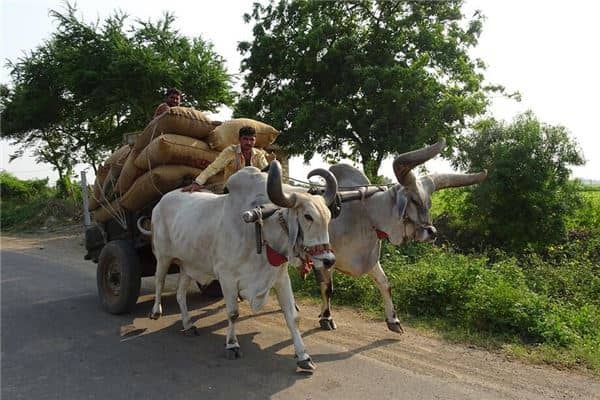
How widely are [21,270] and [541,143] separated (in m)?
10.3

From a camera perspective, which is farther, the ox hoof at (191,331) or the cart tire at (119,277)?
the cart tire at (119,277)

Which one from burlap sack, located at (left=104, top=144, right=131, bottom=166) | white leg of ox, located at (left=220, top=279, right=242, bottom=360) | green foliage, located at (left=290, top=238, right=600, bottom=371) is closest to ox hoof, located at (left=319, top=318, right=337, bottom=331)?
green foliage, located at (left=290, top=238, right=600, bottom=371)

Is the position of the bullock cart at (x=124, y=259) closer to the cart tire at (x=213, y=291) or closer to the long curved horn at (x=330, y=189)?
the cart tire at (x=213, y=291)

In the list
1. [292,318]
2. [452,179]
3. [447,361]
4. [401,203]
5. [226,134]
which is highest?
[226,134]

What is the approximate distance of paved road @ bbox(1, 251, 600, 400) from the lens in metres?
3.71

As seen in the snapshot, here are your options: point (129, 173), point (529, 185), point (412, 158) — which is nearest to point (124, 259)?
point (129, 173)

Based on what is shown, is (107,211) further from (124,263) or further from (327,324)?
(327,324)

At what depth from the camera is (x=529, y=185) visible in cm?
1005

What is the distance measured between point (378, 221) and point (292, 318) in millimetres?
1498

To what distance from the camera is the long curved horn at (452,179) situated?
5203mm

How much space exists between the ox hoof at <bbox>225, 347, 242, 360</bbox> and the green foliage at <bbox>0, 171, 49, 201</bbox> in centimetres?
2308

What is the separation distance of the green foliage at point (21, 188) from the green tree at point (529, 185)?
70.7 ft

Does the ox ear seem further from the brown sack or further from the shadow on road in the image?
the brown sack

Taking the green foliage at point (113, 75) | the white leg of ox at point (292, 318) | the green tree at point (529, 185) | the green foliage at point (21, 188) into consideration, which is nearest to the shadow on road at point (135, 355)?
the white leg of ox at point (292, 318)
